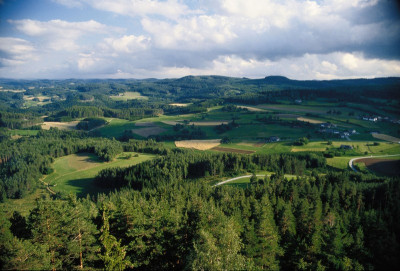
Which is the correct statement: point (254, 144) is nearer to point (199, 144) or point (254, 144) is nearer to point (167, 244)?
point (199, 144)

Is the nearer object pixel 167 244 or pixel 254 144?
pixel 167 244

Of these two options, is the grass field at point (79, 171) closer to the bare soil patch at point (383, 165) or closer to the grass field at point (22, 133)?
the grass field at point (22, 133)

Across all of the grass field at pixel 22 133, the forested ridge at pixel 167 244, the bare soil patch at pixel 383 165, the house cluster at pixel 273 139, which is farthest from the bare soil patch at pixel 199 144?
the grass field at pixel 22 133

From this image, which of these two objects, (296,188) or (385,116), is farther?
(385,116)

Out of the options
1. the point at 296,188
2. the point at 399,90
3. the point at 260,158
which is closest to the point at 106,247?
the point at 296,188

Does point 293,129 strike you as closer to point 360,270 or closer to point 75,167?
point 75,167

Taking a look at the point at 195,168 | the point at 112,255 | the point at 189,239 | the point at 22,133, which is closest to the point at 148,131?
the point at 195,168

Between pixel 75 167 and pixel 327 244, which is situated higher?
pixel 327 244
